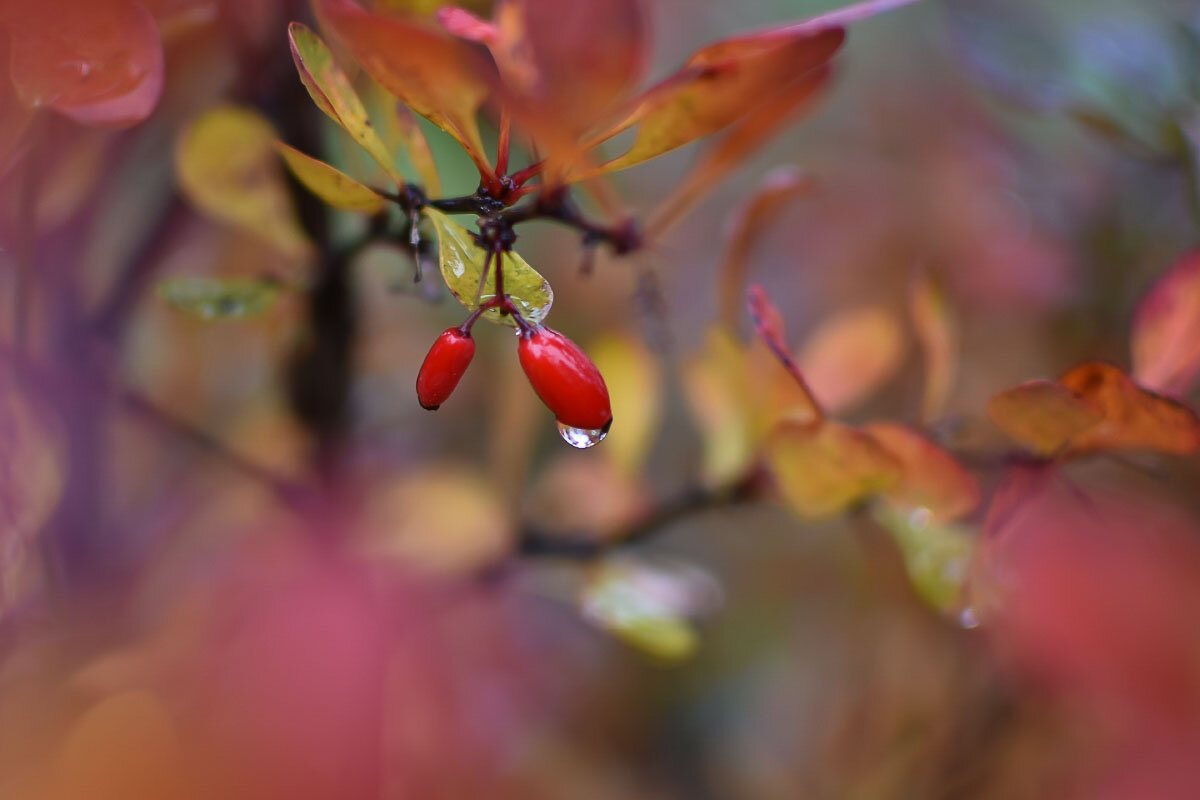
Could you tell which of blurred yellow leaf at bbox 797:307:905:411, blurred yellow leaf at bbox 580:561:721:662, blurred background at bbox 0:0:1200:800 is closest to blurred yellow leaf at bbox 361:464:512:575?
blurred background at bbox 0:0:1200:800

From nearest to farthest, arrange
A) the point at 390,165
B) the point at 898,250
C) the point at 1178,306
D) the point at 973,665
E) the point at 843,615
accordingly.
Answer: the point at 390,165
the point at 1178,306
the point at 973,665
the point at 843,615
the point at 898,250

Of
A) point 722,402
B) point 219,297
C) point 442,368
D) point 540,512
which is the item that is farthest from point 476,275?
point 540,512

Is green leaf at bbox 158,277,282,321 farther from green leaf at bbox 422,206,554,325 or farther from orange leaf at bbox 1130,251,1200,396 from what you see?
orange leaf at bbox 1130,251,1200,396

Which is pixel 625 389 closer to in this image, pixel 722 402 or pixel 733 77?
pixel 722 402

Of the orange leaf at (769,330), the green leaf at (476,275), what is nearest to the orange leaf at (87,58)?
the green leaf at (476,275)

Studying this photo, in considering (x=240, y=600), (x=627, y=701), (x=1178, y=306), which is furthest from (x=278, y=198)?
(x=627, y=701)

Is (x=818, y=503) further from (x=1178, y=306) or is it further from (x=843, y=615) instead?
(x=843, y=615)

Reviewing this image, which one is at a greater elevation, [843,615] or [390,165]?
[390,165]
